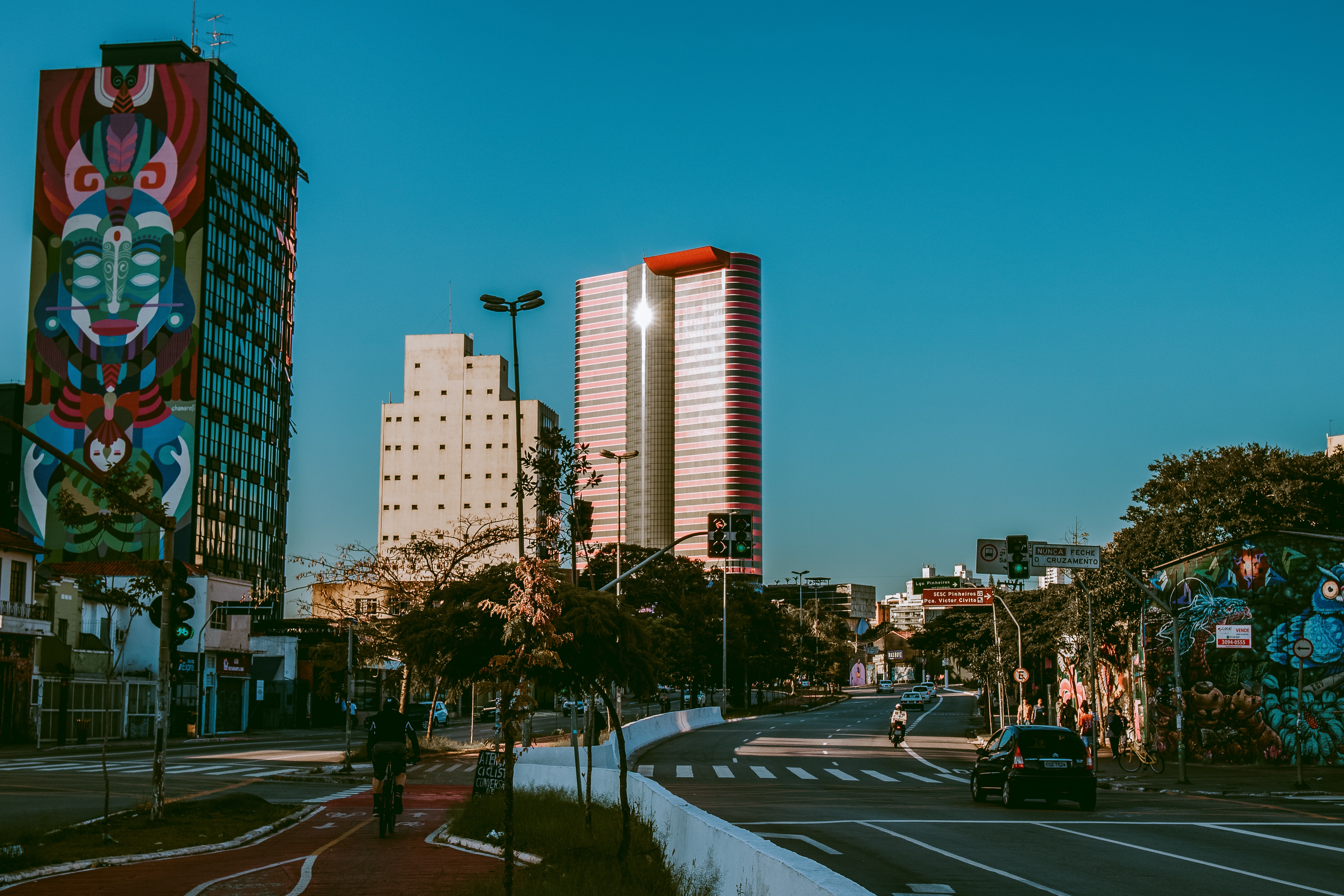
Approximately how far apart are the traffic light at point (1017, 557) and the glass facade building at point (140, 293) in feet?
260

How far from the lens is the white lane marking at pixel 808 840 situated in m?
14.7

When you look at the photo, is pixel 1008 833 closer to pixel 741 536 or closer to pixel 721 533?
pixel 741 536

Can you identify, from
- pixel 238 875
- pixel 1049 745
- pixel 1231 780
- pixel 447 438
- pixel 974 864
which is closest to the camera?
pixel 238 875

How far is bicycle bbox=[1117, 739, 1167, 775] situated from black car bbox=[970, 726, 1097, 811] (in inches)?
461

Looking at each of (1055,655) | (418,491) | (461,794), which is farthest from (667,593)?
(418,491)

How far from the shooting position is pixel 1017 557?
90.0ft

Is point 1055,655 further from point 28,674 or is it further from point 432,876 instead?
point 432,876

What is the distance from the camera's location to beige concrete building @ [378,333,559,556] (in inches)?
6575

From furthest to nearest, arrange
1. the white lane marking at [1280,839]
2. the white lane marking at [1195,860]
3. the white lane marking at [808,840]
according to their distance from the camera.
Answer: the white lane marking at [1280,839]
the white lane marking at [808,840]
the white lane marking at [1195,860]

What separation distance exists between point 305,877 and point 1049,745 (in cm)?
1408

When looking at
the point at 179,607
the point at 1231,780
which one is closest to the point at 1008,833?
the point at 179,607

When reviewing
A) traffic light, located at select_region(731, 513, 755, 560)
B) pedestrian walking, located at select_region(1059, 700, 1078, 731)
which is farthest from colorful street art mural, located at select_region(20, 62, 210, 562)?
traffic light, located at select_region(731, 513, 755, 560)

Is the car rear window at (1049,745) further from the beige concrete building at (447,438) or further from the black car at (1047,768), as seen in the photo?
the beige concrete building at (447,438)

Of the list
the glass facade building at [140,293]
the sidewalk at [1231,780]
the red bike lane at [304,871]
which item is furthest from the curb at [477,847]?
the glass facade building at [140,293]
